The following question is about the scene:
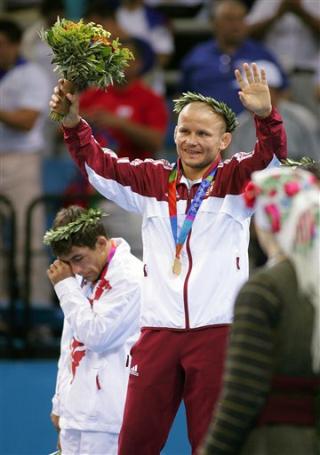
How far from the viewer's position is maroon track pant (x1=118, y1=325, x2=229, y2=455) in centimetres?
632

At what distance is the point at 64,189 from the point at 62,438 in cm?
482

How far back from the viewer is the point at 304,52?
41.4 ft

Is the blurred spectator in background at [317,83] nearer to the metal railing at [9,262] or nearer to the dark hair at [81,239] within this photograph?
the metal railing at [9,262]

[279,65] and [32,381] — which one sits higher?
[279,65]

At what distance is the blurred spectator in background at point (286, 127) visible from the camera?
11.0m

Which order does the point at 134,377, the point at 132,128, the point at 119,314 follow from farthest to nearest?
the point at 132,128, the point at 119,314, the point at 134,377

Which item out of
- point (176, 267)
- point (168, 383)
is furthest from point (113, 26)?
point (168, 383)

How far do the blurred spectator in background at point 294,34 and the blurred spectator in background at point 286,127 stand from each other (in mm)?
1033

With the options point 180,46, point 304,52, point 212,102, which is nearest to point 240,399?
point 212,102

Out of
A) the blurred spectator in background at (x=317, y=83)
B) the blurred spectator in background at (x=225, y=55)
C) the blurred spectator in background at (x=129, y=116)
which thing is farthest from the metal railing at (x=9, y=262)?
the blurred spectator in background at (x=317, y=83)

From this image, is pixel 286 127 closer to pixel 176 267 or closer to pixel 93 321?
pixel 93 321

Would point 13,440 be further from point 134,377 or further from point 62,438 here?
point 134,377

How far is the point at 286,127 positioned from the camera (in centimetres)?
1119

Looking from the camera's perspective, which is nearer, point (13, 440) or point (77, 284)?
point (77, 284)
